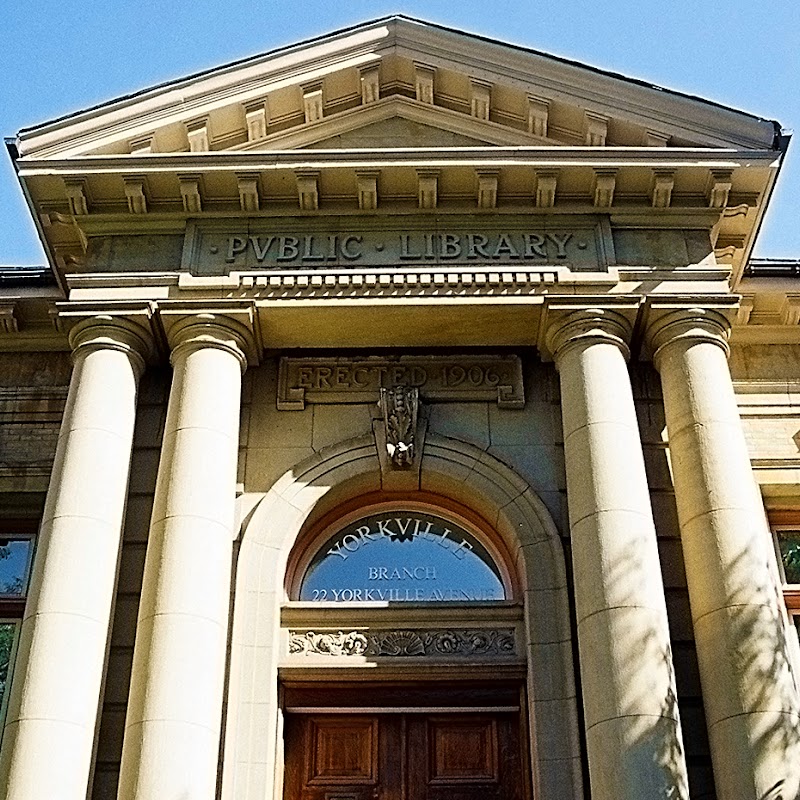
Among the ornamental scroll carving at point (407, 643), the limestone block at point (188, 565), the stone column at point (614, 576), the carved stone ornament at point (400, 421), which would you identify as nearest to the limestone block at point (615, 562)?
the stone column at point (614, 576)

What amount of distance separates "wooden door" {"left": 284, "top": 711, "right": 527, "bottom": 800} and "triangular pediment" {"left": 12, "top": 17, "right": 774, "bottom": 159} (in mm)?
6624

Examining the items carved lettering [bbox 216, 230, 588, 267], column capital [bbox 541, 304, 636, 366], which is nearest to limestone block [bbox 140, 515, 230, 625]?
carved lettering [bbox 216, 230, 588, 267]

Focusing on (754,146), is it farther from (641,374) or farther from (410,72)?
(410,72)

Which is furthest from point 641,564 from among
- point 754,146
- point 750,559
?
point 754,146

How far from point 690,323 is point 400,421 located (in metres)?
3.26

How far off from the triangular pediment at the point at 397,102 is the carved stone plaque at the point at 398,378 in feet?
9.00

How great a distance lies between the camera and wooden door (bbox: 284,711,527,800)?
10359 millimetres

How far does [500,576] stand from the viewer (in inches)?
449

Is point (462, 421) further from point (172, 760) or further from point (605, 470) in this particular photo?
point (172, 760)

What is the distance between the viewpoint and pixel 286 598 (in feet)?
36.4

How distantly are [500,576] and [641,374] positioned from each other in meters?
2.77

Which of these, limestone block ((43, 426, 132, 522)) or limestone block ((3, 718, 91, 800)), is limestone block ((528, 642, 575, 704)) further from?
limestone block ((43, 426, 132, 522))

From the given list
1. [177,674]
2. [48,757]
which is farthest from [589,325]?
[48,757]

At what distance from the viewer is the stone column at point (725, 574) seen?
9.05 metres
